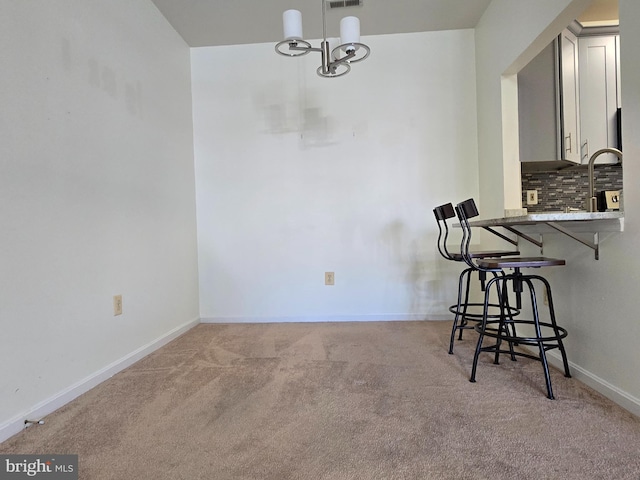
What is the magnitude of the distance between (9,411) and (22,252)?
605 millimetres

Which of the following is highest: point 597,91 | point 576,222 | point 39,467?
point 597,91

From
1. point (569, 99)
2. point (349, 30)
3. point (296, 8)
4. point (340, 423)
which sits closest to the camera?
point (340, 423)

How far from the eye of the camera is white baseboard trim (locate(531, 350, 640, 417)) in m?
1.30

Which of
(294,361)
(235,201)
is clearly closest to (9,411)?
(294,361)

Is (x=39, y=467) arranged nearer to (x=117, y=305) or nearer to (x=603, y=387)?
(x=117, y=305)

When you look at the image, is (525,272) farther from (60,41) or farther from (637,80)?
(60,41)

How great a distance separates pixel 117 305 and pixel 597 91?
371 centimetres

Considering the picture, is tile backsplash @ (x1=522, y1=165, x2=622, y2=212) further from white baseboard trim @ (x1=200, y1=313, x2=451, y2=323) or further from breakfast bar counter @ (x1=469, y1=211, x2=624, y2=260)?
white baseboard trim @ (x1=200, y1=313, x2=451, y2=323)

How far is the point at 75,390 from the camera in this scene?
1.53 metres

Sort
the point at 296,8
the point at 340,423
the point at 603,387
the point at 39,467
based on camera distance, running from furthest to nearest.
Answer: the point at 296,8, the point at 603,387, the point at 340,423, the point at 39,467

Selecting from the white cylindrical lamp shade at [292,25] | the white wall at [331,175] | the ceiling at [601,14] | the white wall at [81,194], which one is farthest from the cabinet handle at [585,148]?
the white wall at [81,194]

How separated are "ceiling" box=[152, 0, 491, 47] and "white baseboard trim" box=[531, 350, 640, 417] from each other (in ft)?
8.15

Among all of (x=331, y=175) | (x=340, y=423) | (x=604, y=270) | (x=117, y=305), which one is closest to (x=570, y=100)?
(x=604, y=270)

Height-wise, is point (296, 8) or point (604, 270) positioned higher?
point (296, 8)
